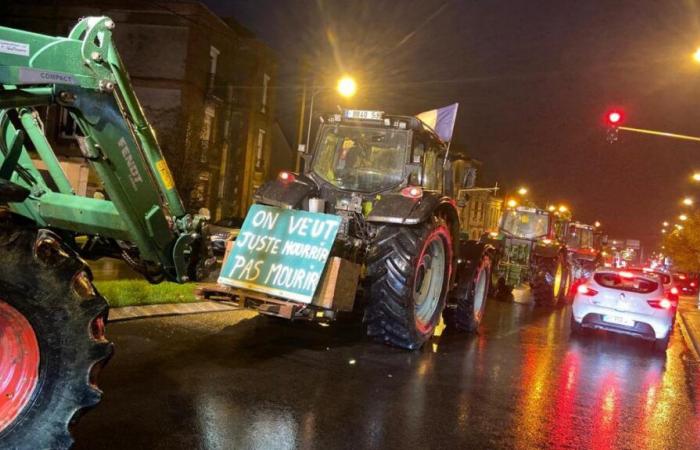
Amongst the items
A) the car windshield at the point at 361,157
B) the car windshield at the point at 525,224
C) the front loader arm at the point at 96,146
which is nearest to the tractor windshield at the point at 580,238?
the car windshield at the point at 525,224

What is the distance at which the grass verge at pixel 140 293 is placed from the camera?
936cm

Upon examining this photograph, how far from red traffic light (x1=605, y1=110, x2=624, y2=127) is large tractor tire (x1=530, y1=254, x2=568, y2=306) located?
168 inches

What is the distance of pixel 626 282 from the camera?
12.4 m

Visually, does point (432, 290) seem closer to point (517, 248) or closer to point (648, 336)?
point (648, 336)

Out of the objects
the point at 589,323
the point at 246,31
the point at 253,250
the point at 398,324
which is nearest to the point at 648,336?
the point at 589,323

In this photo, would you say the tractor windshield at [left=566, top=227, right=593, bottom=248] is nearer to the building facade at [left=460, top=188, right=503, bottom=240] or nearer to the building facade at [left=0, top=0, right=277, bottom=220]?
the building facade at [left=0, top=0, right=277, bottom=220]

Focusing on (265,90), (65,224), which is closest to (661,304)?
(65,224)

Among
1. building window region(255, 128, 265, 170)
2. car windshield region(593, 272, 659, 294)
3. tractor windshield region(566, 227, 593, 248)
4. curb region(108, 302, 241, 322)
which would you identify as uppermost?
building window region(255, 128, 265, 170)

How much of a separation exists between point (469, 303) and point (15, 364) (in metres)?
7.92

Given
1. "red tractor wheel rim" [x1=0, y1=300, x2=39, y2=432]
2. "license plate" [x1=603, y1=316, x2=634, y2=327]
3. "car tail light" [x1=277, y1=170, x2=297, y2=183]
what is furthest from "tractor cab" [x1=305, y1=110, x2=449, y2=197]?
"red tractor wheel rim" [x1=0, y1=300, x2=39, y2=432]

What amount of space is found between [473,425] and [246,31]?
2947 cm

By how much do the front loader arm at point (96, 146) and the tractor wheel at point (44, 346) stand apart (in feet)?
2.93

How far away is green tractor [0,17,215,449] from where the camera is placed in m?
3.71

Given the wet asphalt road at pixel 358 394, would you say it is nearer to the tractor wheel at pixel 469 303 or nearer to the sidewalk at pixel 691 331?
the tractor wheel at pixel 469 303
